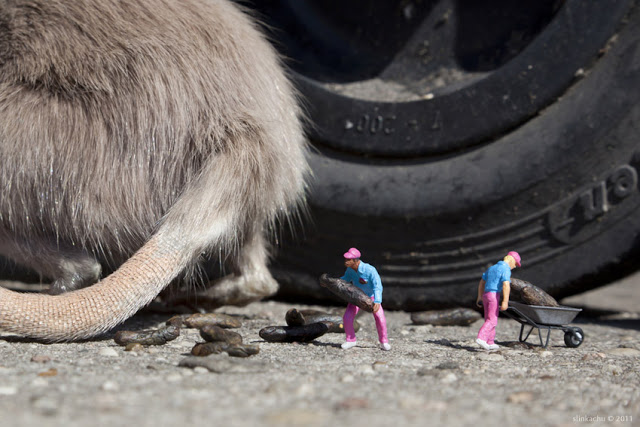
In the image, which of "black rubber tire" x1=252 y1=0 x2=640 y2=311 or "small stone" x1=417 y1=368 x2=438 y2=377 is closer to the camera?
"small stone" x1=417 y1=368 x2=438 y2=377

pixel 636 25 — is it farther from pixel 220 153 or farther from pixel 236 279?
pixel 236 279

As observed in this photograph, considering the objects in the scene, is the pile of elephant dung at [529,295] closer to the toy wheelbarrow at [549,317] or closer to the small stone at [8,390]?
the toy wheelbarrow at [549,317]

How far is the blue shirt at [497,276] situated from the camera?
1741mm

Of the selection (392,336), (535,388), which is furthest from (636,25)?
(535,388)

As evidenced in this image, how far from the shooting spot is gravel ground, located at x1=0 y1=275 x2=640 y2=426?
1.03 metres

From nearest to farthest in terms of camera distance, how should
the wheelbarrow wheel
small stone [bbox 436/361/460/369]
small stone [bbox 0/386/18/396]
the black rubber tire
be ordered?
small stone [bbox 0/386/18/396]
small stone [bbox 436/361/460/369]
the wheelbarrow wheel
the black rubber tire

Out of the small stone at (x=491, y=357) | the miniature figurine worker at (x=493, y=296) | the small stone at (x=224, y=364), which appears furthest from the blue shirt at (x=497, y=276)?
the small stone at (x=224, y=364)

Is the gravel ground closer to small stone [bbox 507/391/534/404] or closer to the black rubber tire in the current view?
small stone [bbox 507/391/534/404]

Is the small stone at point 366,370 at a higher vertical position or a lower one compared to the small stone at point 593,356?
lower

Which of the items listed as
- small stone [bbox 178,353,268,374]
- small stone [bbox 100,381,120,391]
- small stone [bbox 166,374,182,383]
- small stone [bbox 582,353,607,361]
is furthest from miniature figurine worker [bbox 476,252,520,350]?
small stone [bbox 100,381,120,391]

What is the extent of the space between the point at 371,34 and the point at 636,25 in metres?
0.95

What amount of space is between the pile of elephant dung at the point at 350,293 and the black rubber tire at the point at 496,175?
0.68 meters

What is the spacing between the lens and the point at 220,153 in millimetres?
1861

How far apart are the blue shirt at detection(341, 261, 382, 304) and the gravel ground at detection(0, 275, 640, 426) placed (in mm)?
151
